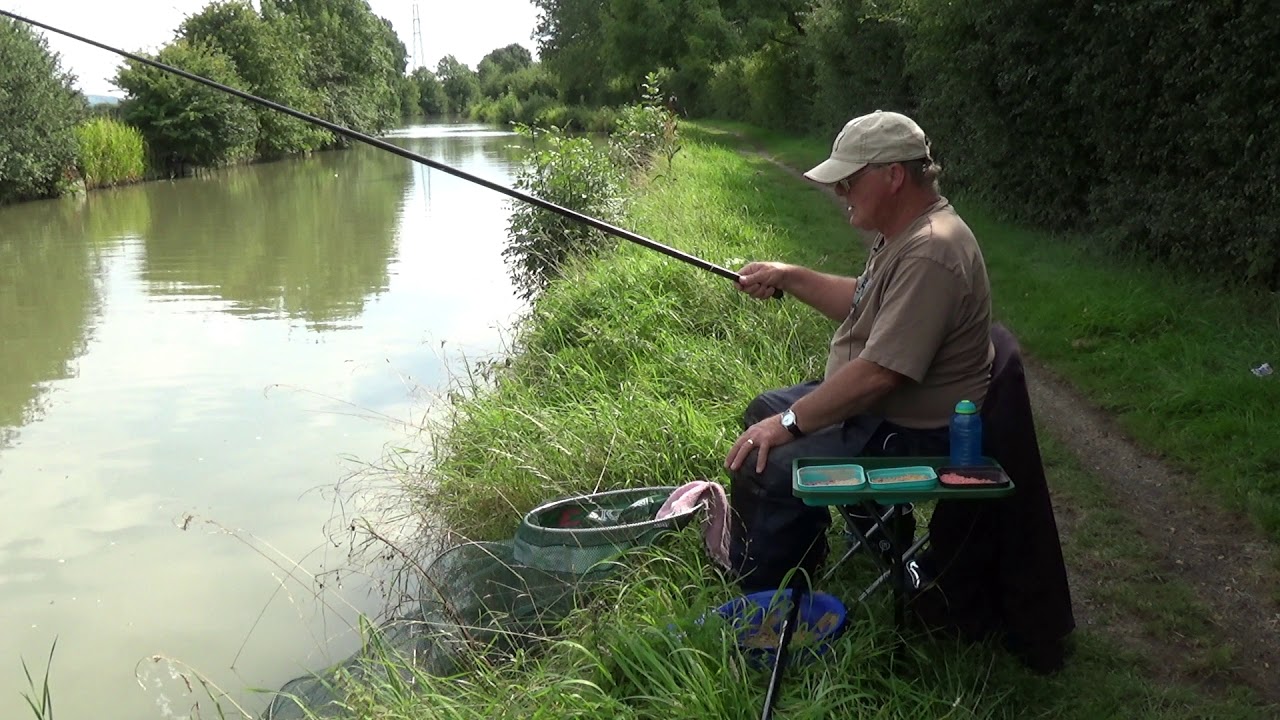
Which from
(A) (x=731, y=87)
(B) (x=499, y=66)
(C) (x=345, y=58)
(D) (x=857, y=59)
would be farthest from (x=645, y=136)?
(B) (x=499, y=66)

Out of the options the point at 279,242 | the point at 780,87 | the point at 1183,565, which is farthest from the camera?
the point at 780,87

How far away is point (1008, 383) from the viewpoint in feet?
9.11

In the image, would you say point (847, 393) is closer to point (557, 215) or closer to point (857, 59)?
point (557, 215)

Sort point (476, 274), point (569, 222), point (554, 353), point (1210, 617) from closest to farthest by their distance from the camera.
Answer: point (1210, 617) → point (554, 353) → point (569, 222) → point (476, 274)

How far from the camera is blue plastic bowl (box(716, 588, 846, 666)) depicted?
2777 millimetres

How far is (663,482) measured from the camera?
14.8ft

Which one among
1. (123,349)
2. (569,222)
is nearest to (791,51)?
(569,222)

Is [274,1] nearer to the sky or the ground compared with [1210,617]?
nearer to the sky

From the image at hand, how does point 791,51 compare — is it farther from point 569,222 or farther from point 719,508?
point 719,508

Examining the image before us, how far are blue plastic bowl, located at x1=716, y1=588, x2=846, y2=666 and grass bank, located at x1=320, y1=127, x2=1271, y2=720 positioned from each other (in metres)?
0.05

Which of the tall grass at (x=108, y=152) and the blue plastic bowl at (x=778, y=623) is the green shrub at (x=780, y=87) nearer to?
the tall grass at (x=108, y=152)

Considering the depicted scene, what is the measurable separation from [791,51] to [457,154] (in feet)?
40.6

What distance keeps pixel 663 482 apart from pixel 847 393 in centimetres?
188

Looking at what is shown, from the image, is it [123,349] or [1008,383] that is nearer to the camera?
[1008,383]
